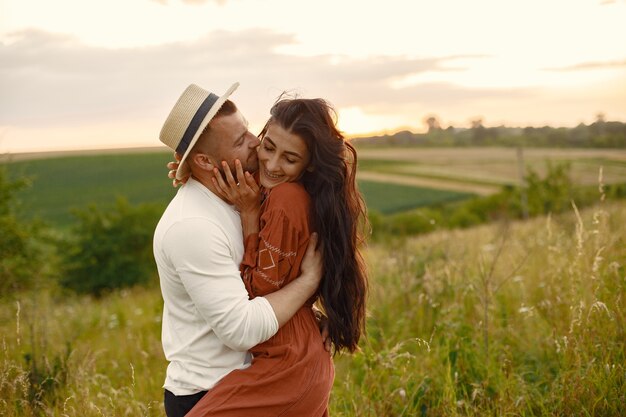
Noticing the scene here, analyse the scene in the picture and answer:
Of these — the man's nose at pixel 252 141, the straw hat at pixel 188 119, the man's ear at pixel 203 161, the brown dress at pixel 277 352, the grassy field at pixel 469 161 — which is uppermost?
the straw hat at pixel 188 119

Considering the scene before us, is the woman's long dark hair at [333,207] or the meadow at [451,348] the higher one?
the woman's long dark hair at [333,207]

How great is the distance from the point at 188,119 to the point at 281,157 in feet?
1.41

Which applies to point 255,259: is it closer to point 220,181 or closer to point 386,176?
point 220,181

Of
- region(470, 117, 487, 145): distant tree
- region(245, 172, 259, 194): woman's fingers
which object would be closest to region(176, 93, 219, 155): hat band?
region(245, 172, 259, 194): woman's fingers

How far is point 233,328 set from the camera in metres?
2.15

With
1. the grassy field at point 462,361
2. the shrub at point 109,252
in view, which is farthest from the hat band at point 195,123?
the shrub at point 109,252

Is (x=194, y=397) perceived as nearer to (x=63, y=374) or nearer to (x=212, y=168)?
(x=212, y=168)

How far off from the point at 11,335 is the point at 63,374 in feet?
6.06

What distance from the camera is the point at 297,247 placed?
7.87ft

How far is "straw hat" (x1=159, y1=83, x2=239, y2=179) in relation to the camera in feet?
7.86

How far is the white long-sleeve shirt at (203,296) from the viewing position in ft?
7.09

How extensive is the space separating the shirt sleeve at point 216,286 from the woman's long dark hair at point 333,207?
431mm

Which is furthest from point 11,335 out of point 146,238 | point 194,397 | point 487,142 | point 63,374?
point 487,142

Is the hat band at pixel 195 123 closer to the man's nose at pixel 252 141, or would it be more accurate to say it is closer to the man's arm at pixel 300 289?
the man's nose at pixel 252 141
